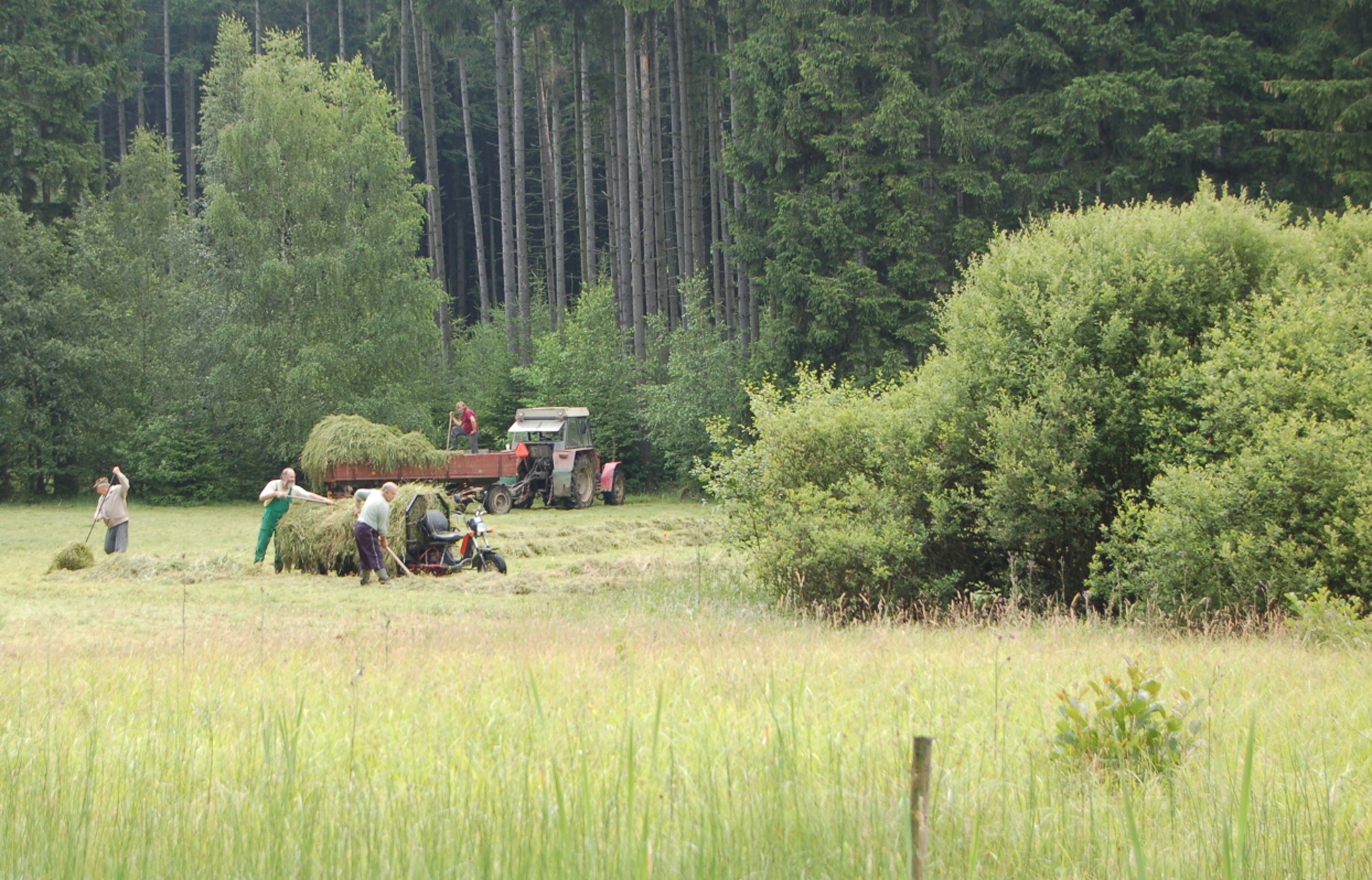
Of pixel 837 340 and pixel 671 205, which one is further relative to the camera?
pixel 671 205

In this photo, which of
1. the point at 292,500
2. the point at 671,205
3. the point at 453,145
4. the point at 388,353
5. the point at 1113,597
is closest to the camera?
the point at 1113,597

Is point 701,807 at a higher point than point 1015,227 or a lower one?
lower

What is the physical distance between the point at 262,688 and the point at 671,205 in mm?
49734

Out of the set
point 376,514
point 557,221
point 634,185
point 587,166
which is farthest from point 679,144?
point 376,514

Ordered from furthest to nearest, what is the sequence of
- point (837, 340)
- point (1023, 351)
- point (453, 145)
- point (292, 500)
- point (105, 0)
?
point (453, 145), point (105, 0), point (837, 340), point (292, 500), point (1023, 351)

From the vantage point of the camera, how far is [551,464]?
96.1ft

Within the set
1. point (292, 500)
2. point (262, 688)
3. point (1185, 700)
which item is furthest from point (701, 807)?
point (292, 500)

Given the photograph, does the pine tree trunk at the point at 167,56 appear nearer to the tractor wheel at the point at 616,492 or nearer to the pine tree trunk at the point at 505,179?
the pine tree trunk at the point at 505,179

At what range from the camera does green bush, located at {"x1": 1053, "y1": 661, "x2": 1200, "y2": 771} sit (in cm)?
490

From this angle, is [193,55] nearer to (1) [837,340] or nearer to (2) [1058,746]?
(1) [837,340]

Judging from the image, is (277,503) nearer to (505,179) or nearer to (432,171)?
(505,179)

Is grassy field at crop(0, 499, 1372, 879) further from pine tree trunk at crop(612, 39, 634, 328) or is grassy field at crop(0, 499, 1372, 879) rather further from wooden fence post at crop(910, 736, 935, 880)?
pine tree trunk at crop(612, 39, 634, 328)

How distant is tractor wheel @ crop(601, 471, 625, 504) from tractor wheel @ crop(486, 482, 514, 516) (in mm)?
3685

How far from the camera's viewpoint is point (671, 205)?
55125 millimetres
